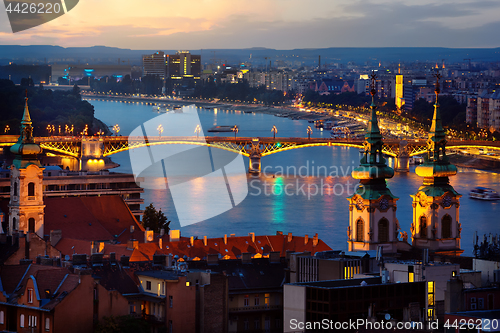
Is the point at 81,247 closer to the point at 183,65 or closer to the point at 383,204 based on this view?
the point at 383,204

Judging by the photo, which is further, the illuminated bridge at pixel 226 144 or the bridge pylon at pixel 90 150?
the illuminated bridge at pixel 226 144

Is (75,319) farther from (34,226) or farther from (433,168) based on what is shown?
(34,226)

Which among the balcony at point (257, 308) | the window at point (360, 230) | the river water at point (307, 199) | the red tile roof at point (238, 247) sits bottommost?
the river water at point (307, 199)

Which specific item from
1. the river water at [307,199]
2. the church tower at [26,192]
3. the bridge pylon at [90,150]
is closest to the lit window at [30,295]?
the church tower at [26,192]

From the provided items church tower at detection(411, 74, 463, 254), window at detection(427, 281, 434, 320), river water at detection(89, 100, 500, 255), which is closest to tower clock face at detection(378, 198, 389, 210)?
church tower at detection(411, 74, 463, 254)

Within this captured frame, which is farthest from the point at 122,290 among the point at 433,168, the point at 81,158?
the point at 81,158

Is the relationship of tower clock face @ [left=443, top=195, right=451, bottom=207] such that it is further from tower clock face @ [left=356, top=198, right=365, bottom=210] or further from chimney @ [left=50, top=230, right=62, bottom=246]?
chimney @ [left=50, top=230, right=62, bottom=246]

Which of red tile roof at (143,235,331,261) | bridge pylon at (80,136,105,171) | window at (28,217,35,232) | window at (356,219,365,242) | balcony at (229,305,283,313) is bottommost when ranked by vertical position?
bridge pylon at (80,136,105,171)

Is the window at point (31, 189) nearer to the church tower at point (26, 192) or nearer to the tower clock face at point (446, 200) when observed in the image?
the church tower at point (26, 192)
